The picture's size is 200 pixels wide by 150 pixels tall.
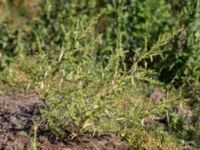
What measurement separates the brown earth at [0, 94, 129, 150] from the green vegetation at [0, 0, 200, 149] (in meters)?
0.07

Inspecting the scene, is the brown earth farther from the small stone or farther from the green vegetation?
the small stone

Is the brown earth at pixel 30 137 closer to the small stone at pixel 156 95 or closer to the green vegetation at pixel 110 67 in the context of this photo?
the green vegetation at pixel 110 67

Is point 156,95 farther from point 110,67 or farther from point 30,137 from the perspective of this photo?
point 30,137

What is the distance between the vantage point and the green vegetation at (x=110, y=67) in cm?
337

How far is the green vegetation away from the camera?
3373 millimetres

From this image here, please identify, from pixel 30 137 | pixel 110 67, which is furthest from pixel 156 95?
pixel 30 137

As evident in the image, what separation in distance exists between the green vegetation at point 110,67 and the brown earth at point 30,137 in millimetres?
72

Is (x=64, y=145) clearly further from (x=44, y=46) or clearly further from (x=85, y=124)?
(x=44, y=46)

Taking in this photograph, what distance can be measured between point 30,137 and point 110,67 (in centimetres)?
62

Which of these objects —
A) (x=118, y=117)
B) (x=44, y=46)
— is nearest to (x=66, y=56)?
(x=118, y=117)

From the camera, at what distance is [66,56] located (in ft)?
11.3

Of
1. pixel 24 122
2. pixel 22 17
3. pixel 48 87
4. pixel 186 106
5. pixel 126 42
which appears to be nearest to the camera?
pixel 48 87

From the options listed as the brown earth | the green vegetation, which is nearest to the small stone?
the green vegetation

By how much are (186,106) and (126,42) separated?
2.88 ft
